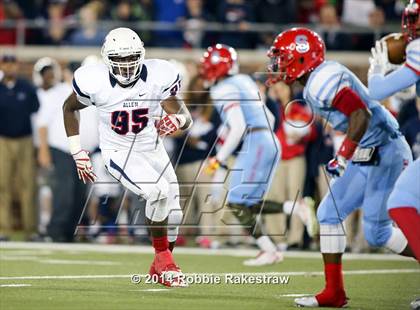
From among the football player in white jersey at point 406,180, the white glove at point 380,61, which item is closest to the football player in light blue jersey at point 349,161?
the white glove at point 380,61

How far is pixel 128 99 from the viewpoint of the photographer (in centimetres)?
760

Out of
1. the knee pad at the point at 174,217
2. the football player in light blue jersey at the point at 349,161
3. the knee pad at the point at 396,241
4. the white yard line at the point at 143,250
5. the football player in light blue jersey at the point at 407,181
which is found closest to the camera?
the football player in light blue jersey at the point at 407,181

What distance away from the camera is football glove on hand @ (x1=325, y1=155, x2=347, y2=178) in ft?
21.6

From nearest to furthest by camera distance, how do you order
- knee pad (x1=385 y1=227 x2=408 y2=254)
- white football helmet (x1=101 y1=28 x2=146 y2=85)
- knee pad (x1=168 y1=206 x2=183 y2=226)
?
knee pad (x1=385 y1=227 x2=408 y2=254) → white football helmet (x1=101 y1=28 x2=146 y2=85) → knee pad (x1=168 y1=206 x2=183 y2=226)

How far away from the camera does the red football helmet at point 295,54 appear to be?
7027 mm

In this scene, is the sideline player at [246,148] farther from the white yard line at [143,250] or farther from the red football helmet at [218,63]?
the white yard line at [143,250]

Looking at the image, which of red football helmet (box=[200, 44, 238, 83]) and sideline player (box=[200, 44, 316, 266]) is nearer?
sideline player (box=[200, 44, 316, 266])

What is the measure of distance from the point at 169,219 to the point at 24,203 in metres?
6.01

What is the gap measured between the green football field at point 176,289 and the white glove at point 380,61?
1446 mm

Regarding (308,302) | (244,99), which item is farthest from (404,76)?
(244,99)

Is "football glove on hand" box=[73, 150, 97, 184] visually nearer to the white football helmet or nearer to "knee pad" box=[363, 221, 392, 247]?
the white football helmet

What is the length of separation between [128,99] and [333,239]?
1.86 metres

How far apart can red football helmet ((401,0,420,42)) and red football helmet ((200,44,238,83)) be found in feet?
12.8

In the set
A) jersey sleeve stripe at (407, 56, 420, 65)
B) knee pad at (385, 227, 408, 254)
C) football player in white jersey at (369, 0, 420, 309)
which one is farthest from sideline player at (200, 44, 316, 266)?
jersey sleeve stripe at (407, 56, 420, 65)
